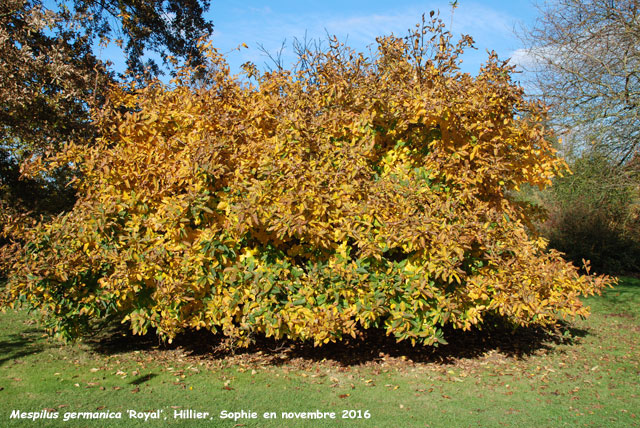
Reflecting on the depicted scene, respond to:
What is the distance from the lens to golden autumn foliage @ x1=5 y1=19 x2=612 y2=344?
4480mm

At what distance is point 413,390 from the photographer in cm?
449

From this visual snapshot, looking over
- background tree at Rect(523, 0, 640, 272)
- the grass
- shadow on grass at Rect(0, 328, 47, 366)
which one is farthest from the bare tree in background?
shadow on grass at Rect(0, 328, 47, 366)

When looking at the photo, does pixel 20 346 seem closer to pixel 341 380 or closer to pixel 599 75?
pixel 341 380

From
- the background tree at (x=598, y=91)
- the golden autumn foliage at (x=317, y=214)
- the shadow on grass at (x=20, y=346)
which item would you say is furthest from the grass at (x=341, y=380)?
the background tree at (x=598, y=91)

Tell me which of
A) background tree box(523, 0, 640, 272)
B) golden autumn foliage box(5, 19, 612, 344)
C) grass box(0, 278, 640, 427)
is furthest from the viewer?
background tree box(523, 0, 640, 272)

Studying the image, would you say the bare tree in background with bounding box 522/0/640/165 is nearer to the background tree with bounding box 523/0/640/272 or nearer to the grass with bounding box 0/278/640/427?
the background tree with bounding box 523/0/640/272

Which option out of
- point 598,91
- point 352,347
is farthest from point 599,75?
Answer: point 352,347

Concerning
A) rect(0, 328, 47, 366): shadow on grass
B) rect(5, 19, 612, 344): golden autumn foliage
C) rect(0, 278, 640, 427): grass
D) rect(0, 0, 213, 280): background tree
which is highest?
rect(0, 0, 213, 280): background tree

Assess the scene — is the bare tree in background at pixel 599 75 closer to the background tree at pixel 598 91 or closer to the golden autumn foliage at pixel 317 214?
the background tree at pixel 598 91

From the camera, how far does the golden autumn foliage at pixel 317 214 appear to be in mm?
4480

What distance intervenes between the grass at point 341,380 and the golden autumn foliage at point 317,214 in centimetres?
53

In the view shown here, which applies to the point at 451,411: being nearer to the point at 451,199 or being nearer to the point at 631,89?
the point at 451,199

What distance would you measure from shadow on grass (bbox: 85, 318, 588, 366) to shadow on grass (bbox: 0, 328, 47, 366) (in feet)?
2.05

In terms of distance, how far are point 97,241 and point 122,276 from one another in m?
0.51
